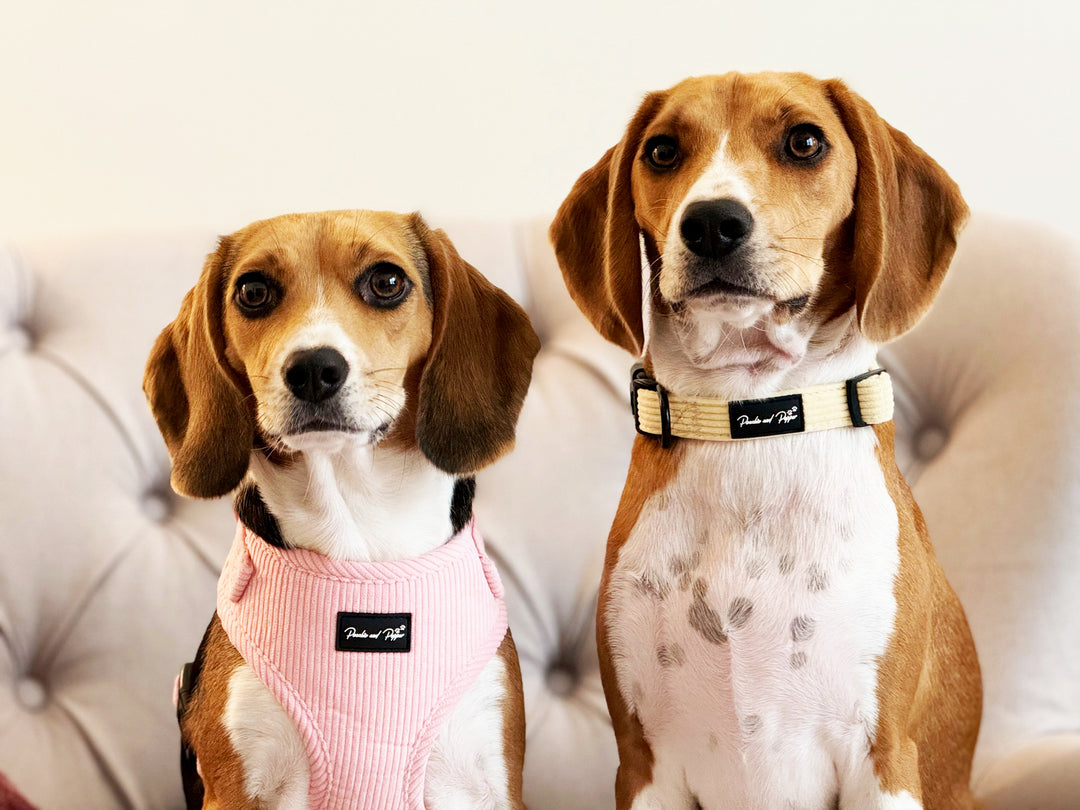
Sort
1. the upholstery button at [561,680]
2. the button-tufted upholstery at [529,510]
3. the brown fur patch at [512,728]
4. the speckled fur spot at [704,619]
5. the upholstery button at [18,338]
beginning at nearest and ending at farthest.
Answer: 1. the speckled fur spot at [704,619]
2. the brown fur patch at [512,728]
3. the button-tufted upholstery at [529,510]
4. the upholstery button at [18,338]
5. the upholstery button at [561,680]

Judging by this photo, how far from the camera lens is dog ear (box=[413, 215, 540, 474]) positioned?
5.14 ft

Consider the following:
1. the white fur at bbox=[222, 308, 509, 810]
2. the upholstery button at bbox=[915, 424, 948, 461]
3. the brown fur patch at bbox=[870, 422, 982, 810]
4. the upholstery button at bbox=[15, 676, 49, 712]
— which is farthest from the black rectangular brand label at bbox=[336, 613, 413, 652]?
the upholstery button at bbox=[915, 424, 948, 461]

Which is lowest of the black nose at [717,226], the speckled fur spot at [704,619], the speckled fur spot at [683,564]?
the speckled fur spot at [704,619]

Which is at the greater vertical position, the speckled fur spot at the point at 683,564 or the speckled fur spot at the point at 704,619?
the speckled fur spot at the point at 683,564

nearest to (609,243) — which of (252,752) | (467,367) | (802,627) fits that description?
(467,367)

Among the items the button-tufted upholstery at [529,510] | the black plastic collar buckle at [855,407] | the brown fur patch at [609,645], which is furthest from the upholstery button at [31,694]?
the black plastic collar buckle at [855,407]

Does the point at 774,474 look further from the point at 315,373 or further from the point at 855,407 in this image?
the point at 315,373

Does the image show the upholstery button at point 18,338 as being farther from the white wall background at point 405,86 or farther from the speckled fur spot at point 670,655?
the speckled fur spot at point 670,655

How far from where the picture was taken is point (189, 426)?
5.27 feet

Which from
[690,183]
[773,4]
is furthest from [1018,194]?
[690,183]

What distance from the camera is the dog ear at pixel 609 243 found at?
1.57 m

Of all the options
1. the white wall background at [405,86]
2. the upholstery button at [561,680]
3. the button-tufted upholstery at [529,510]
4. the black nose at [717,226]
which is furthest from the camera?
the white wall background at [405,86]

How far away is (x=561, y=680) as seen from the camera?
2299 mm

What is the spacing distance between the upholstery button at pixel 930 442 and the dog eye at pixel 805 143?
3.44ft
